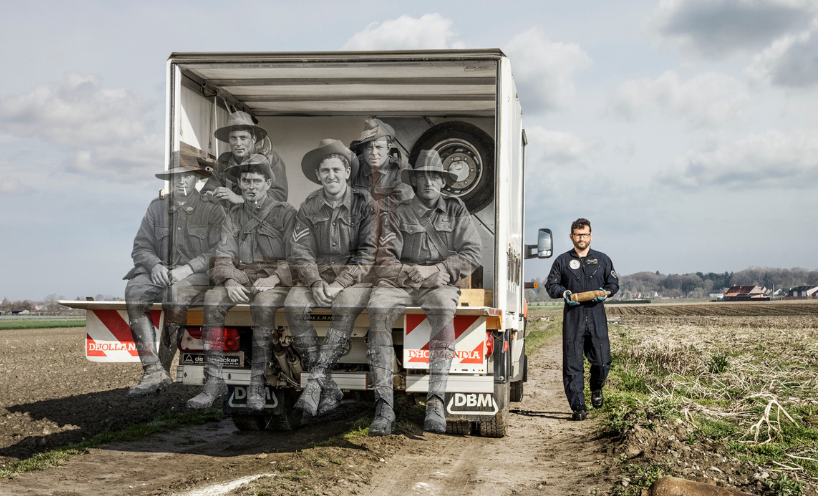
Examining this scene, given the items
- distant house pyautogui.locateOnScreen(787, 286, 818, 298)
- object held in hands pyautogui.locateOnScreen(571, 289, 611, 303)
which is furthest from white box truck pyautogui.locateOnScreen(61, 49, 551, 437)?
distant house pyautogui.locateOnScreen(787, 286, 818, 298)

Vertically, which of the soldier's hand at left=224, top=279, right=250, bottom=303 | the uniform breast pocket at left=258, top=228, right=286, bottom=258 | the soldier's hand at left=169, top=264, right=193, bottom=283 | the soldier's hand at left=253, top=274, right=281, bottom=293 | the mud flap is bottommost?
the mud flap

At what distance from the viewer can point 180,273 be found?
17.5ft

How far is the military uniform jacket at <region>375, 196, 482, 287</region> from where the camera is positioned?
218 inches

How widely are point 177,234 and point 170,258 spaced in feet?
0.64

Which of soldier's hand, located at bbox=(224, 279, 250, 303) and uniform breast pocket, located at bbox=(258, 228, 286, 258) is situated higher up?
uniform breast pocket, located at bbox=(258, 228, 286, 258)

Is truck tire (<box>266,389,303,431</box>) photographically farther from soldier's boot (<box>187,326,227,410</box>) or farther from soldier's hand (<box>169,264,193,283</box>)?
soldier's hand (<box>169,264,193,283</box>)

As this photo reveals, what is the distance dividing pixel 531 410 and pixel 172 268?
15.4 ft

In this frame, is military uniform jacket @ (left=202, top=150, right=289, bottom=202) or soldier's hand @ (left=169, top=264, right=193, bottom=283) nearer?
soldier's hand @ (left=169, top=264, right=193, bottom=283)

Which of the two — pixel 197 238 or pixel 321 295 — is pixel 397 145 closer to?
pixel 197 238

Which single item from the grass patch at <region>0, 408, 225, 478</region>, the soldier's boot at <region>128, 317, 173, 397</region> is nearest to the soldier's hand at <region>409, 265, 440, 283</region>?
the soldier's boot at <region>128, 317, 173, 397</region>

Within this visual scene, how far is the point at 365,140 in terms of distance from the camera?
6.30 meters

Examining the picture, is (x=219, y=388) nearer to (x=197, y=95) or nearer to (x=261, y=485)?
(x=261, y=485)

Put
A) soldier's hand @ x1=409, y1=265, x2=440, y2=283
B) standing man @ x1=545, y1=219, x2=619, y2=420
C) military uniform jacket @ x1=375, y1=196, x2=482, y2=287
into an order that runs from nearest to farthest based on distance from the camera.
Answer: soldier's hand @ x1=409, y1=265, x2=440, y2=283, military uniform jacket @ x1=375, y1=196, x2=482, y2=287, standing man @ x1=545, y1=219, x2=619, y2=420

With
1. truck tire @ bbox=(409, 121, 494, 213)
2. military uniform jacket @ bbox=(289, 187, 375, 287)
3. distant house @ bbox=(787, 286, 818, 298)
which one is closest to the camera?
military uniform jacket @ bbox=(289, 187, 375, 287)
